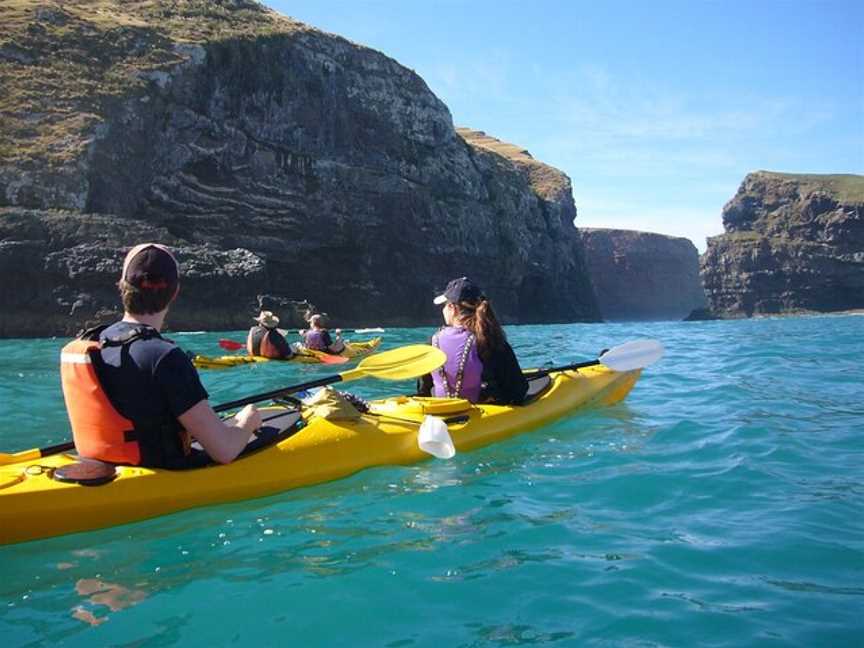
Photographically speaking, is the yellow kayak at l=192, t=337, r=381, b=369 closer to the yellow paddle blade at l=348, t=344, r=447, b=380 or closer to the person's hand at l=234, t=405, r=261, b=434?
the yellow paddle blade at l=348, t=344, r=447, b=380

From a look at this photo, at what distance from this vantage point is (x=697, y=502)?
450 cm

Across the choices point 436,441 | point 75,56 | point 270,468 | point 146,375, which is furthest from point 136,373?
point 75,56

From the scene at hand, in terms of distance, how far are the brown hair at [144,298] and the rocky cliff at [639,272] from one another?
5180 inches

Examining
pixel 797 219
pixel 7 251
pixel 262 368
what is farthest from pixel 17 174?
pixel 797 219

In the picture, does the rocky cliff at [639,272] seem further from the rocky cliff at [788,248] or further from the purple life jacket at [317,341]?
the purple life jacket at [317,341]

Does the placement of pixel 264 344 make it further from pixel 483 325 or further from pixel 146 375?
pixel 146 375

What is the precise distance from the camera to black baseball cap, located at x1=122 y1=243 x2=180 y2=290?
3.62 meters

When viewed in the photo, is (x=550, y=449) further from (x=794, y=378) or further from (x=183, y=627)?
(x=794, y=378)

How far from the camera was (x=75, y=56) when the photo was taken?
127 ft

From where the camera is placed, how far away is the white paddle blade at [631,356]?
832 centimetres

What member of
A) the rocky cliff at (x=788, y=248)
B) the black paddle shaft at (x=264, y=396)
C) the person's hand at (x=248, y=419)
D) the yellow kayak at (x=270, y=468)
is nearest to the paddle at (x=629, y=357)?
the yellow kayak at (x=270, y=468)

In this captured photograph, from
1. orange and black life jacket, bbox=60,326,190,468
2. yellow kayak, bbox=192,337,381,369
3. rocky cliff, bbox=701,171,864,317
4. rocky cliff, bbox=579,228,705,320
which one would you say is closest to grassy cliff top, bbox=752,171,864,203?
rocky cliff, bbox=701,171,864,317

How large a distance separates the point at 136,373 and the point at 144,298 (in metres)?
0.39

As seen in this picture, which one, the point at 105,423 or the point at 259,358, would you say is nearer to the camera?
the point at 105,423
